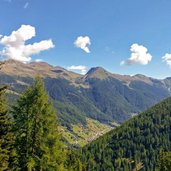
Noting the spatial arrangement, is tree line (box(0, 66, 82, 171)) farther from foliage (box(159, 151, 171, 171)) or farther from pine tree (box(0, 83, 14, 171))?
foliage (box(159, 151, 171, 171))

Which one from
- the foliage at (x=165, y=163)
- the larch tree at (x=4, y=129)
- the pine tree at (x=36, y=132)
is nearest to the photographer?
the larch tree at (x=4, y=129)

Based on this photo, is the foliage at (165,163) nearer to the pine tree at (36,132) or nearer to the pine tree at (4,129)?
the pine tree at (36,132)

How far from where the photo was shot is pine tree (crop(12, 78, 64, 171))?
33875mm

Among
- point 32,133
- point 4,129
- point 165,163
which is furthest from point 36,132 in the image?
point 165,163

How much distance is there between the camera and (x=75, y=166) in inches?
3765

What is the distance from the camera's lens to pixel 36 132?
3425 cm

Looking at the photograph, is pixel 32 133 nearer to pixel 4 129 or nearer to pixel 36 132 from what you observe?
pixel 36 132

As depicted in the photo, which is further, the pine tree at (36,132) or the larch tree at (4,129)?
the pine tree at (36,132)

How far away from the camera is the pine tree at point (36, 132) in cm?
3388

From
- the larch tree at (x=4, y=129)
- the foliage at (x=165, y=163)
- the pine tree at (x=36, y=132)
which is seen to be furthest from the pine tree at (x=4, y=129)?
the foliage at (x=165, y=163)

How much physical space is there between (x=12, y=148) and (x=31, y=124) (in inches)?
121

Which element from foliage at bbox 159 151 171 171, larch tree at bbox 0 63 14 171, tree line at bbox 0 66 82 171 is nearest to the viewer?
larch tree at bbox 0 63 14 171

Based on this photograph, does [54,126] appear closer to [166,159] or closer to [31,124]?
[31,124]

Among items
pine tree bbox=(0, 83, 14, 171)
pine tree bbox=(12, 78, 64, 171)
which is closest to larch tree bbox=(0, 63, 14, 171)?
pine tree bbox=(0, 83, 14, 171)
